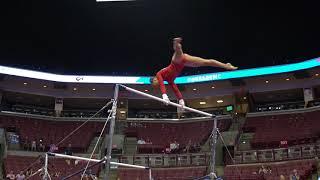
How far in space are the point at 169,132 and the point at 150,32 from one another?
767cm

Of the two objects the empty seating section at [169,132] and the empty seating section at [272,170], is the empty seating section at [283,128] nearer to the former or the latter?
the empty seating section at [169,132]

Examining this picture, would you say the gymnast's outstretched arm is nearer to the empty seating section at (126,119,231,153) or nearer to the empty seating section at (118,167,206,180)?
the empty seating section at (118,167,206,180)

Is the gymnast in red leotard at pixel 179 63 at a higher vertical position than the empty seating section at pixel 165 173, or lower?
higher

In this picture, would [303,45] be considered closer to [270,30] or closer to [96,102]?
[270,30]

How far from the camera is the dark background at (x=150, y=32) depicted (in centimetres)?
2864

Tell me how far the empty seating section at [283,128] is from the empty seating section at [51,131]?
37.8 feet

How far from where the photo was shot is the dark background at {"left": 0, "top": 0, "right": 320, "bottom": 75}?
28.6 meters

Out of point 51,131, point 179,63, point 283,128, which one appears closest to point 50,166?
point 51,131

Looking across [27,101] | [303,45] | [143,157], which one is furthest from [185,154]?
[27,101]

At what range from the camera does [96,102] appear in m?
36.8

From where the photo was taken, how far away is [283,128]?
30578mm

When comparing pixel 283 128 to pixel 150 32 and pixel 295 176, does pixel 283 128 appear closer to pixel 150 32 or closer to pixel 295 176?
pixel 295 176

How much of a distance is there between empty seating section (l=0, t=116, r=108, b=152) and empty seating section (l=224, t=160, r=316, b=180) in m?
11.2

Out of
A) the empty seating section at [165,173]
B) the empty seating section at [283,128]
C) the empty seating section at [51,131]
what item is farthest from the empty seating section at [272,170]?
the empty seating section at [51,131]
